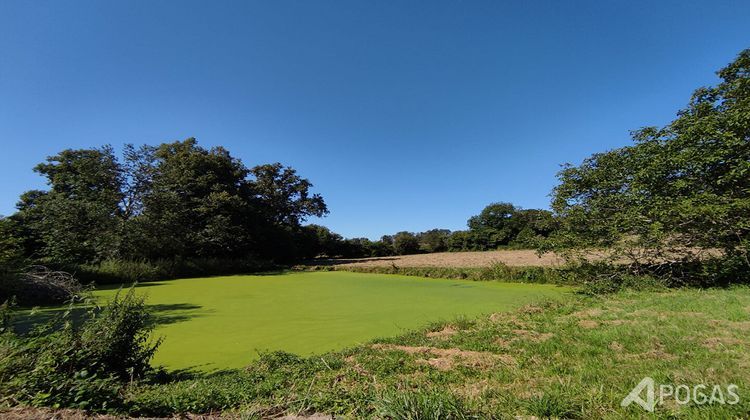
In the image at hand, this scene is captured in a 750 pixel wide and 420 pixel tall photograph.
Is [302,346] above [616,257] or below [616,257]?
below

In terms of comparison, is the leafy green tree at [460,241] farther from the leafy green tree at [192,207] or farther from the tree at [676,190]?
the tree at [676,190]

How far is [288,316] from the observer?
6266 millimetres

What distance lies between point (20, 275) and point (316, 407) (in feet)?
28.9

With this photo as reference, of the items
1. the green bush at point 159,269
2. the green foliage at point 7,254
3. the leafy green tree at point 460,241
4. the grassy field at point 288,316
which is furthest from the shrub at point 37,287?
the leafy green tree at point 460,241

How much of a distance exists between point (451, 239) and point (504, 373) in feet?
133

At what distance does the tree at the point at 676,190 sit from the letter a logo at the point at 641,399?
252 inches

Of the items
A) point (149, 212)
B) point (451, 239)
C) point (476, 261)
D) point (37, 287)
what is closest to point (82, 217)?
point (149, 212)

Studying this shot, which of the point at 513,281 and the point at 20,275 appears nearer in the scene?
the point at 20,275

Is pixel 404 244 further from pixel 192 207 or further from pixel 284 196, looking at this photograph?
pixel 192 207

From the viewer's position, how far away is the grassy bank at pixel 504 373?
1.92m

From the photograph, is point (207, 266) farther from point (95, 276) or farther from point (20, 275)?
point (20, 275)

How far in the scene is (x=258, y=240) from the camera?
75.3 ft

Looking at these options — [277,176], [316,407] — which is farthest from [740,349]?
[277,176]

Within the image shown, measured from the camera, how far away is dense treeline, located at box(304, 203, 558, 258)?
34.0m
